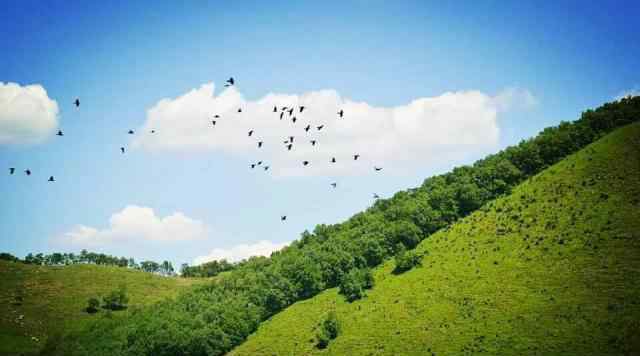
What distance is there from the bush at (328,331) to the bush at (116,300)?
83973 mm

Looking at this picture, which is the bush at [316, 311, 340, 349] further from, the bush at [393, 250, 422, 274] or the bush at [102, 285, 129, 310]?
the bush at [102, 285, 129, 310]

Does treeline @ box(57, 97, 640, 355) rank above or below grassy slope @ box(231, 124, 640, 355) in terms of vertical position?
above

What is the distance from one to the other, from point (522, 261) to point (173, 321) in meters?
76.4

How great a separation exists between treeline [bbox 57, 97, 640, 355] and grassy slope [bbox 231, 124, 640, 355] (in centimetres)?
564

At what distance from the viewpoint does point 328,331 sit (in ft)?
289

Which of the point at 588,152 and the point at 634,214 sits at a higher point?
the point at 588,152

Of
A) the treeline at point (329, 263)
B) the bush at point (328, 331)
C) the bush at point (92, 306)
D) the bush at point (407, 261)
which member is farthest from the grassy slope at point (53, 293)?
the bush at point (407, 261)

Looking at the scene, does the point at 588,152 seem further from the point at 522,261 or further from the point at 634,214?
the point at 522,261

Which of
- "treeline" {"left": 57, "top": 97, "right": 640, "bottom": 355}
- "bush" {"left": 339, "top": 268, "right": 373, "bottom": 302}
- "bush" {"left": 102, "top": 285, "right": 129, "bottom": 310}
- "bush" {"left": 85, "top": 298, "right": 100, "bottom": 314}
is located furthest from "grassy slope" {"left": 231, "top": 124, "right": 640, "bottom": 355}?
"bush" {"left": 102, "top": 285, "right": 129, "bottom": 310}

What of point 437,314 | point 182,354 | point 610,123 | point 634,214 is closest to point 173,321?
point 182,354

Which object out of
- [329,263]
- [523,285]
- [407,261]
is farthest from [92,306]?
[523,285]

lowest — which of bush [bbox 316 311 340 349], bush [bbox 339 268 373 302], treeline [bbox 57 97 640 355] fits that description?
bush [bbox 316 311 340 349]

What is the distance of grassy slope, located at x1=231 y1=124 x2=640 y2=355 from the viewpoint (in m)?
67.4

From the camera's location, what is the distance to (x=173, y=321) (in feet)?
344
